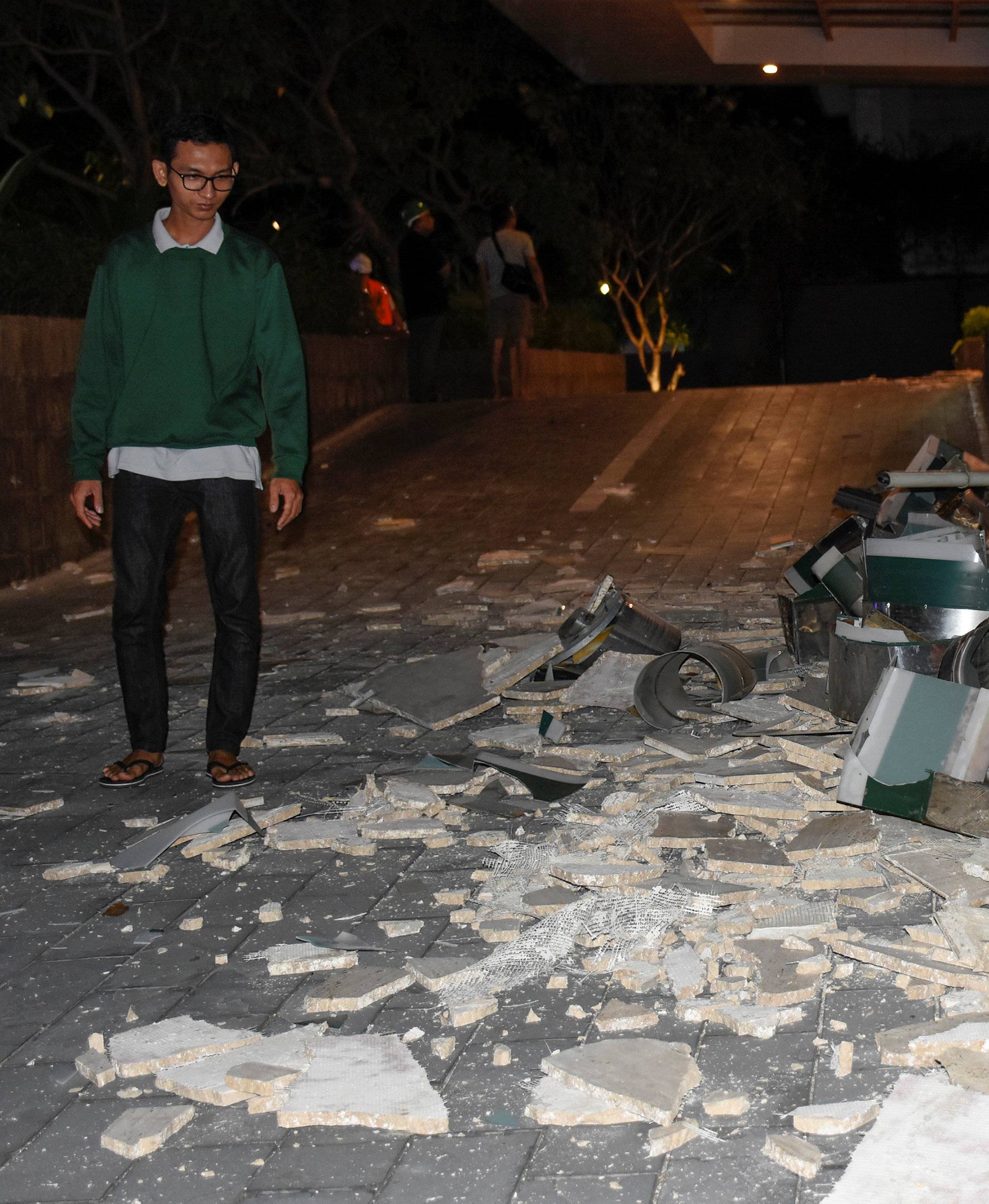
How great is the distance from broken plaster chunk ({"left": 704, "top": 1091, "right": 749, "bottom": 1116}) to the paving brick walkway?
31mm

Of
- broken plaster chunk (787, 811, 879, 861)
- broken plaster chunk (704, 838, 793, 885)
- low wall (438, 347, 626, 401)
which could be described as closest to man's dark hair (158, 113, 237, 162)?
broken plaster chunk (704, 838, 793, 885)

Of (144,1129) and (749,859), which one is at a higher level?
(749,859)

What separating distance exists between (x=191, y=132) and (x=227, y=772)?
2.10m

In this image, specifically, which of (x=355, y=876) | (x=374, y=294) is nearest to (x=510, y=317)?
(x=374, y=294)

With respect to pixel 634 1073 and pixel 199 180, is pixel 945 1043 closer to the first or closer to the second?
pixel 634 1073

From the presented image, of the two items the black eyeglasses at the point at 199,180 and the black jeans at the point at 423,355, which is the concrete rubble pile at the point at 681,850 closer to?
the black eyeglasses at the point at 199,180

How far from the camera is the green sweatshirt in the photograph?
4574mm

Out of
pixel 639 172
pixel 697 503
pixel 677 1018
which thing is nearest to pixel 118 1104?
pixel 677 1018

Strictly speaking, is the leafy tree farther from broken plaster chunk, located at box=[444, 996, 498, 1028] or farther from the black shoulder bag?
broken plaster chunk, located at box=[444, 996, 498, 1028]

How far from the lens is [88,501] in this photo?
188 inches

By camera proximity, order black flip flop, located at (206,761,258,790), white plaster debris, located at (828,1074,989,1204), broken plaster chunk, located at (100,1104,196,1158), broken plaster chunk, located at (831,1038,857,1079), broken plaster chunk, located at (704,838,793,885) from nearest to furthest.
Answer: white plaster debris, located at (828,1074,989,1204) < broken plaster chunk, located at (100,1104,196,1158) < broken plaster chunk, located at (831,1038,857,1079) < broken plaster chunk, located at (704,838,793,885) < black flip flop, located at (206,761,258,790)

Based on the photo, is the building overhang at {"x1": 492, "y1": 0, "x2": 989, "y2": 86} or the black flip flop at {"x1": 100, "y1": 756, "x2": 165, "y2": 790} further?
the building overhang at {"x1": 492, "y1": 0, "x2": 989, "y2": 86}

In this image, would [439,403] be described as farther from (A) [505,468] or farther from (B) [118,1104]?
(B) [118,1104]

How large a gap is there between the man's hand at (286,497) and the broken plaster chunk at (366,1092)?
217cm
